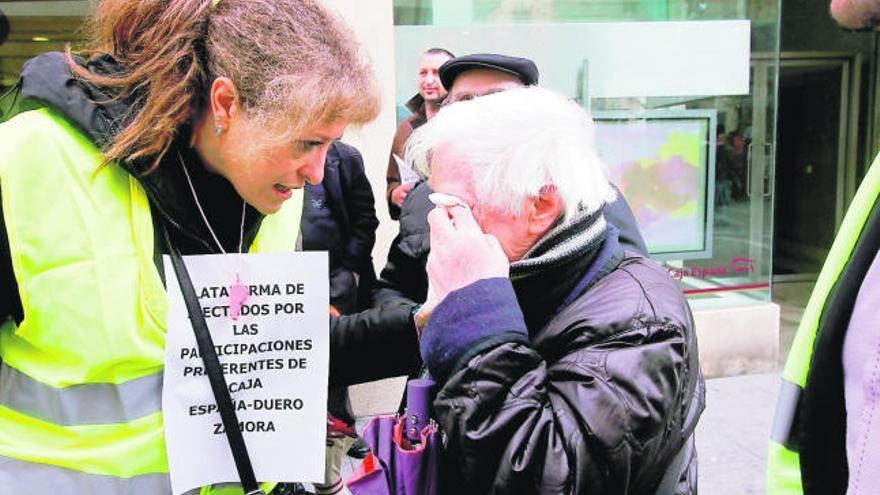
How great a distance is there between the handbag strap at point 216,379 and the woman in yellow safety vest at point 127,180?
0.04 metres

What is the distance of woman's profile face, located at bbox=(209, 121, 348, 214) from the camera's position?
1.37 metres

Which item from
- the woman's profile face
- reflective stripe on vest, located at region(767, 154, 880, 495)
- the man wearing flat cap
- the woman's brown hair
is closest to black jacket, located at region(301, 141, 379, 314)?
the man wearing flat cap

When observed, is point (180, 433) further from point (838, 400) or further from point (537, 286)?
point (838, 400)

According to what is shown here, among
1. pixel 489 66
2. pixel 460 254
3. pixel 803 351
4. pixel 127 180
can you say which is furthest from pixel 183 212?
pixel 489 66

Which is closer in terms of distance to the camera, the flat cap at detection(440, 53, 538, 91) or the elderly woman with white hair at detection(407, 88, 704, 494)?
the elderly woman with white hair at detection(407, 88, 704, 494)

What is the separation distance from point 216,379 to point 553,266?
24.3 inches

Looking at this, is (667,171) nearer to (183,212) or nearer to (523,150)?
(523,150)

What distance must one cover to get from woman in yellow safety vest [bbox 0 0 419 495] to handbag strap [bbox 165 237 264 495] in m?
0.04

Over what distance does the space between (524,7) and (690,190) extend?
1.70m

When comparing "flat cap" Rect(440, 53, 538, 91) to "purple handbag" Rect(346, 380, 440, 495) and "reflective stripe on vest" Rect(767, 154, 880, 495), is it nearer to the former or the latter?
"purple handbag" Rect(346, 380, 440, 495)

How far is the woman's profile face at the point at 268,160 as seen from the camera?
137 cm

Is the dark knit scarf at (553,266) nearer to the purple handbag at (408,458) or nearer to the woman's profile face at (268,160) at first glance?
the purple handbag at (408,458)

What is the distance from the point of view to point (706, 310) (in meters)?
5.38

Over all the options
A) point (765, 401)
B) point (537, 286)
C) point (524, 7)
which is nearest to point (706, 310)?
point (765, 401)
